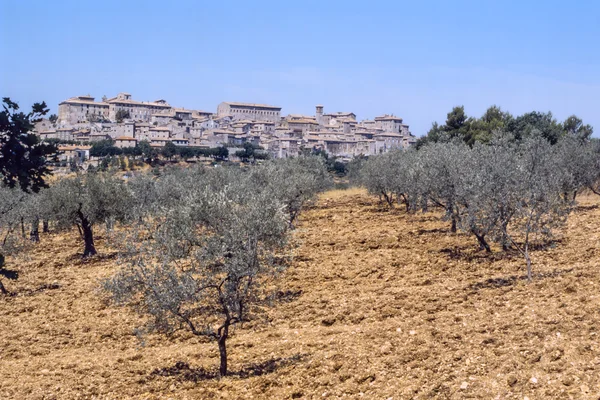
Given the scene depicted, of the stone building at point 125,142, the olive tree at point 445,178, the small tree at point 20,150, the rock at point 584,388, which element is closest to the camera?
the small tree at point 20,150

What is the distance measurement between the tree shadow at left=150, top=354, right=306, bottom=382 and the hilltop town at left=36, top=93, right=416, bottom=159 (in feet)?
424

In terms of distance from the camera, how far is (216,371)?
40.9ft

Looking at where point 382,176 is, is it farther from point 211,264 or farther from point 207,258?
point 207,258

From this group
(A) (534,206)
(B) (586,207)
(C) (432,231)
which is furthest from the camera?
(B) (586,207)

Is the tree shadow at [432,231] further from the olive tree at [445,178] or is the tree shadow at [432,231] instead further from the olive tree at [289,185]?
the olive tree at [289,185]

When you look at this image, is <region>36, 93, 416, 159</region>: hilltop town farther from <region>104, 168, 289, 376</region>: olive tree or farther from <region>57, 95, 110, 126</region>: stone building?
<region>104, 168, 289, 376</region>: olive tree

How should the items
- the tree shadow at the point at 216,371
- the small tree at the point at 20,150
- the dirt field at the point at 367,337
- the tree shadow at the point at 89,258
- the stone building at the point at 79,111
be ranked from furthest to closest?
1. the stone building at the point at 79,111
2. the tree shadow at the point at 89,258
3. the tree shadow at the point at 216,371
4. the dirt field at the point at 367,337
5. the small tree at the point at 20,150

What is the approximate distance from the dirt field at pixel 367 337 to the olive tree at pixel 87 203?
5350mm

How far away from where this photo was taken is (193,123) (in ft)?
597

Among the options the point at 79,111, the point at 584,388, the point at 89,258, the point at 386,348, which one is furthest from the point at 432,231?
the point at 79,111

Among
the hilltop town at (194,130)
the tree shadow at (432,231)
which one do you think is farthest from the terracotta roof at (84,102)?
the tree shadow at (432,231)

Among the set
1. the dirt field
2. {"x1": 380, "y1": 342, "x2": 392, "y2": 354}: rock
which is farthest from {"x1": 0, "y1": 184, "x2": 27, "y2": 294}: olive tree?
{"x1": 380, "y1": 342, "x2": 392, "y2": 354}: rock

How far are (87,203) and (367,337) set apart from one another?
19131 millimetres

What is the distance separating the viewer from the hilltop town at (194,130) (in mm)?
153875
